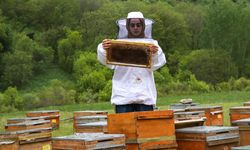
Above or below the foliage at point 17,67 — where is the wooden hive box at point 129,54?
above

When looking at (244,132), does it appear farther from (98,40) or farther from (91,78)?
(98,40)

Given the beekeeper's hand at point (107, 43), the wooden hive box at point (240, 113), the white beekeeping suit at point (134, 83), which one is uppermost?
the beekeeper's hand at point (107, 43)

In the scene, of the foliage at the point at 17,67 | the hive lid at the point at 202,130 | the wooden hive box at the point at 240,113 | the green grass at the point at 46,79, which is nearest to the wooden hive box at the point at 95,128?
the hive lid at the point at 202,130

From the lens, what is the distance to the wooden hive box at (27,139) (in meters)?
9.13

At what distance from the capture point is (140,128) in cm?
688

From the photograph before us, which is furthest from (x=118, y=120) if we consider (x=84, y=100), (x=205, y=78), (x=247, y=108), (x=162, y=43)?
(x=162, y=43)

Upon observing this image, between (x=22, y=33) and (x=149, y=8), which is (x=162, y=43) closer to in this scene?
(x=149, y=8)

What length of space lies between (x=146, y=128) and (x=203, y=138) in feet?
2.66

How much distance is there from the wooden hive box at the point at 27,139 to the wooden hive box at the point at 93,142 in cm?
215

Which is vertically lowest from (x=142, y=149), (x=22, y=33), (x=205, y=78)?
(x=205, y=78)

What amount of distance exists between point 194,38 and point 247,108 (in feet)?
194

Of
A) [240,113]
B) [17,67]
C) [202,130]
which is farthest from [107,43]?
[17,67]

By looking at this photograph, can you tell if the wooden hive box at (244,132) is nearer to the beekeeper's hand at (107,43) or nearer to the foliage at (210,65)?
the beekeeper's hand at (107,43)

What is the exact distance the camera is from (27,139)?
373 inches
